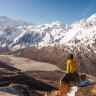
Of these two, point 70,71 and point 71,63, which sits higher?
point 71,63

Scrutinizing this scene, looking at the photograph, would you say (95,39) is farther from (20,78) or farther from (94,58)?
(20,78)

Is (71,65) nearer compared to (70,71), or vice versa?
(71,65)

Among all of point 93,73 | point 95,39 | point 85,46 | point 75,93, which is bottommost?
point 93,73

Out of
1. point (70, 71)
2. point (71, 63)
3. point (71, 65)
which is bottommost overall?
point (70, 71)

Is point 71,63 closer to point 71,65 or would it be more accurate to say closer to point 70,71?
point 71,65

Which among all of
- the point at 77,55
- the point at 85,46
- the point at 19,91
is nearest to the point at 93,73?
the point at 77,55

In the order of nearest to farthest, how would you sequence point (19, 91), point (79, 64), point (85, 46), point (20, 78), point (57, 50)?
point (19, 91) → point (20, 78) → point (79, 64) → point (85, 46) → point (57, 50)

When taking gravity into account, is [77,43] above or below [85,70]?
above

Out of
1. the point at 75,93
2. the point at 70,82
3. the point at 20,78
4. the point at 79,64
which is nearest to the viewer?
the point at 75,93

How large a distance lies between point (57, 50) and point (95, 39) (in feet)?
168

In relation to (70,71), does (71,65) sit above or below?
above

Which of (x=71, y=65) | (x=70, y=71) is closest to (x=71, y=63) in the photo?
(x=71, y=65)

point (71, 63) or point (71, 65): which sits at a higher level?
point (71, 63)

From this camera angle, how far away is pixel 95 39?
15312cm
